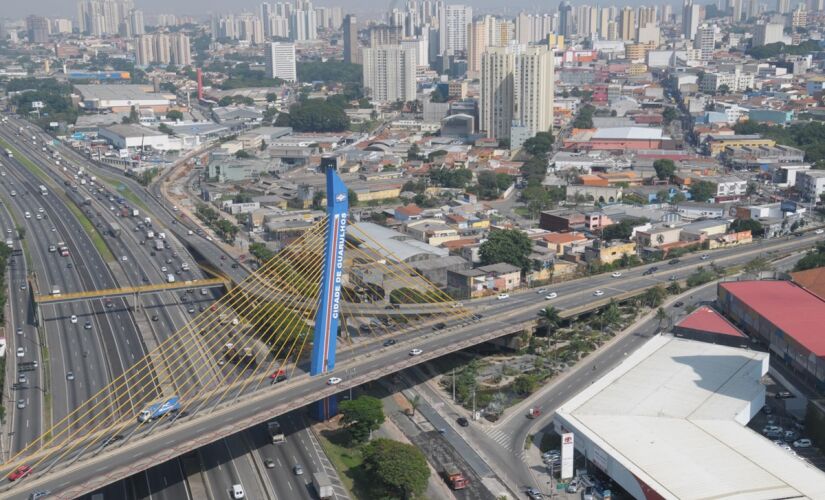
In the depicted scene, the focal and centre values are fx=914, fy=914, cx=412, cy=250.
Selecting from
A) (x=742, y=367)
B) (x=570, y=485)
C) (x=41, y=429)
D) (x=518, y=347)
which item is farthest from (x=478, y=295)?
(x=41, y=429)

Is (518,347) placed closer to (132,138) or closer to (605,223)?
(605,223)

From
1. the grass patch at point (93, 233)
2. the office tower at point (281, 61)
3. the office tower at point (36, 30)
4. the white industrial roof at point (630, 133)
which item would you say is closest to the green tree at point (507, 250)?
the grass patch at point (93, 233)

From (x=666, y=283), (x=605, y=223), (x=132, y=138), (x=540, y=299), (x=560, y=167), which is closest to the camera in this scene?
(x=540, y=299)

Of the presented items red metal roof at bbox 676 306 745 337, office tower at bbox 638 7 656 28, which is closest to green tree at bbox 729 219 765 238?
red metal roof at bbox 676 306 745 337

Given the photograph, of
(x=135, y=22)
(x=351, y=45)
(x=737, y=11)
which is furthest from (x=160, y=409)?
(x=737, y=11)

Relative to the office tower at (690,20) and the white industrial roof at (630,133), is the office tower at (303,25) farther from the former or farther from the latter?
the white industrial roof at (630,133)

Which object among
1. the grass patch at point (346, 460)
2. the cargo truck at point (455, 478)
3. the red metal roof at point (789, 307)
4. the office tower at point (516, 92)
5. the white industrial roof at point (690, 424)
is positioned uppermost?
the office tower at point (516, 92)
